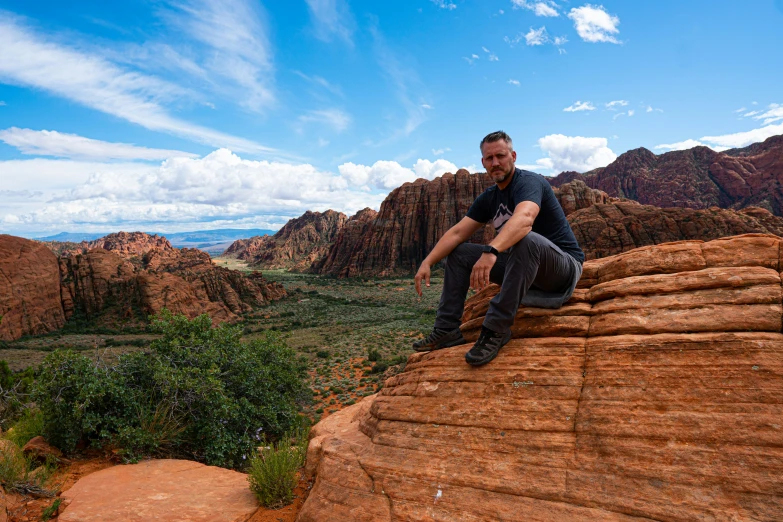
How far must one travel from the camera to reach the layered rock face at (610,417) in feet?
9.69

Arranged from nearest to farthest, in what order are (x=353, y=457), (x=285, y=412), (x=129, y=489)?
1. (x=353, y=457)
2. (x=129, y=489)
3. (x=285, y=412)

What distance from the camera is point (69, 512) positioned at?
4473 mm

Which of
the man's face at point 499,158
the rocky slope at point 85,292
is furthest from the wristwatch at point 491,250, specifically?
the rocky slope at point 85,292

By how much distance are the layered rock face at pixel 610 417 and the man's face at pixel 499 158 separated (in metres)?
1.76

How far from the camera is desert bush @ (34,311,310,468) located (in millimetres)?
6777

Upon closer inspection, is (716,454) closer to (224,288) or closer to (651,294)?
(651,294)

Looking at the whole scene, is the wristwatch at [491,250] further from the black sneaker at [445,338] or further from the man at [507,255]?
the black sneaker at [445,338]

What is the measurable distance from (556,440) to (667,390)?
111 centimetres

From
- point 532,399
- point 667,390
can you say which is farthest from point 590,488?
point 667,390

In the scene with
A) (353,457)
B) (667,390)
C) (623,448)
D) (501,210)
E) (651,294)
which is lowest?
(353,457)

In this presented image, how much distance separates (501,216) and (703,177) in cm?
15315

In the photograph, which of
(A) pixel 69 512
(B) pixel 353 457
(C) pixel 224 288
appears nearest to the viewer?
(B) pixel 353 457

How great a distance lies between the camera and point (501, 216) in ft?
15.3

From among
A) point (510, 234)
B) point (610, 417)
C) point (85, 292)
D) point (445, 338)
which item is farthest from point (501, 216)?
point (85, 292)
